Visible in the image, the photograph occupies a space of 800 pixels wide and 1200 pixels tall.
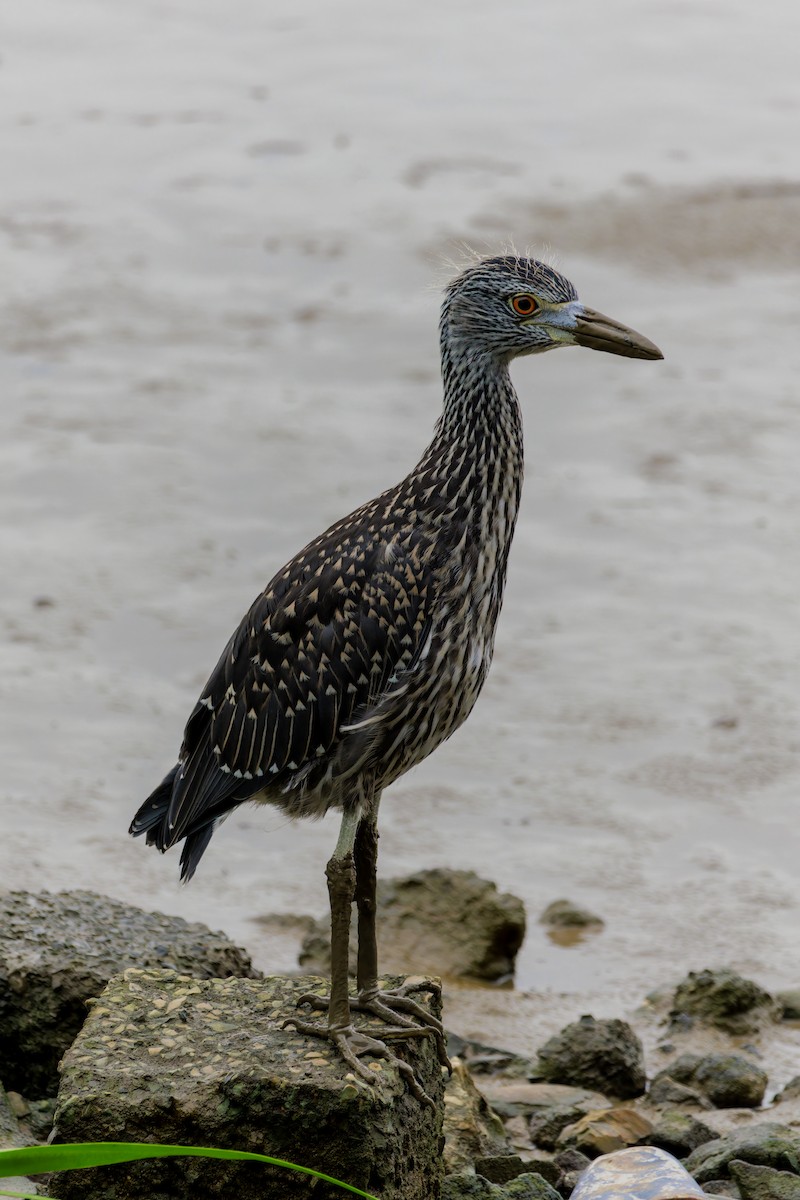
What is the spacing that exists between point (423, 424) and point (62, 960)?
7878 millimetres

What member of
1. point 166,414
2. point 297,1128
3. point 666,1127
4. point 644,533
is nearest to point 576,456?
point 644,533

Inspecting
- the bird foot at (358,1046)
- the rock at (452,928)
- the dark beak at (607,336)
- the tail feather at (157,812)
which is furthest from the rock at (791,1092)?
the dark beak at (607,336)

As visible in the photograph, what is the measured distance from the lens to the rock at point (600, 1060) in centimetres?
817

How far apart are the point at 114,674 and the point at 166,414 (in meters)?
3.60

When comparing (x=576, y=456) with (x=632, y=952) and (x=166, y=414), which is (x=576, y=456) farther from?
(x=632, y=952)

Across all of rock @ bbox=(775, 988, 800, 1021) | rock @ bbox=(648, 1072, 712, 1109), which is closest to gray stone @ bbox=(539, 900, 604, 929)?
rock @ bbox=(775, 988, 800, 1021)

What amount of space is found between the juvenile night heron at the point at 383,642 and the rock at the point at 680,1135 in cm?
122

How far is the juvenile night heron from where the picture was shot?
656 centimetres

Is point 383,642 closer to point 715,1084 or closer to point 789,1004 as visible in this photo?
point 715,1084

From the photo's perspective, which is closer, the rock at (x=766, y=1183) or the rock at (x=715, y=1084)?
the rock at (x=766, y=1183)

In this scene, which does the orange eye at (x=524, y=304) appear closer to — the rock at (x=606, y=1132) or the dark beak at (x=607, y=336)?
the dark beak at (x=607, y=336)

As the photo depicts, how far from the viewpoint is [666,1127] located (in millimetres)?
7602

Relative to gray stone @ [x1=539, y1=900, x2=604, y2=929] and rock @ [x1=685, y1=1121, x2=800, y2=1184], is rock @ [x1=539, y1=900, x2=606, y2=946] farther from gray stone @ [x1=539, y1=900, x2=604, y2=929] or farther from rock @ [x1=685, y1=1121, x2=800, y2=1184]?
rock @ [x1=685, y1=1121, x2=800, y2=1184]

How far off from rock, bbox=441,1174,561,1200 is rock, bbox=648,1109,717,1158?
1.00 meters
